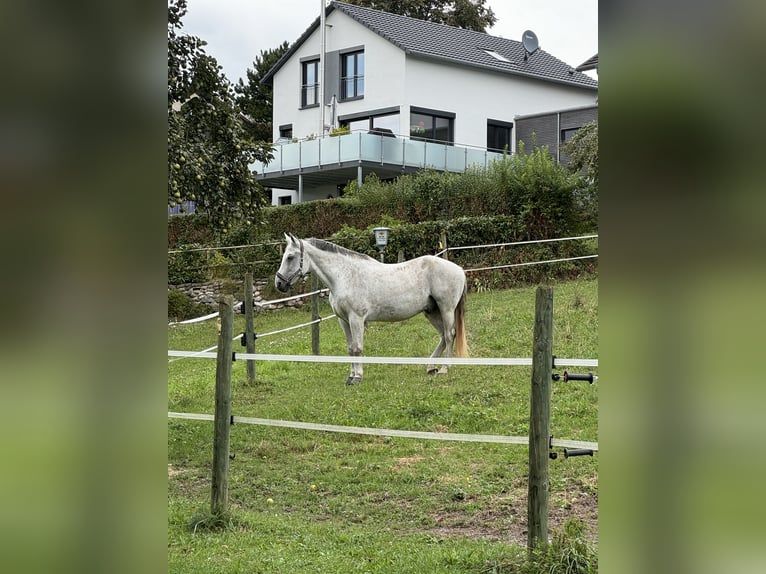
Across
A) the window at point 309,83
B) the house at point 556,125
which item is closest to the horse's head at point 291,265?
the house at point 556,125

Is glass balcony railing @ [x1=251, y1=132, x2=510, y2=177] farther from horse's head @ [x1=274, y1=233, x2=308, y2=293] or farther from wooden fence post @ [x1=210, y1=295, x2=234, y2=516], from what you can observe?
wooden fence post @ [x1=210, y1=295, x2=234, y2=516]

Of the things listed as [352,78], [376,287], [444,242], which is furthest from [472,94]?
[376,287]

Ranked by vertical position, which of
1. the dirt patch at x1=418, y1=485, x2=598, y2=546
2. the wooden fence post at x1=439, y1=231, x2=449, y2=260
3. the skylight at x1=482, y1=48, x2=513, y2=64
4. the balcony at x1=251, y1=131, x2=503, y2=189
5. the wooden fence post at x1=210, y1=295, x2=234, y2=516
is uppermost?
the skylight at x1=482, y1=48, x2=513, y2=64

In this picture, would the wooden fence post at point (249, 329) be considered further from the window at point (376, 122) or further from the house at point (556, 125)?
the house at point (556, 125)

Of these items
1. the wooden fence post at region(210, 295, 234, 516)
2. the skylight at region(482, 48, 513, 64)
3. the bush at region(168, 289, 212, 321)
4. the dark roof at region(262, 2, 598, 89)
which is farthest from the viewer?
the skylight at region(482, 48, 513, 64)

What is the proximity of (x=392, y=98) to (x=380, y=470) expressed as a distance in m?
18.0

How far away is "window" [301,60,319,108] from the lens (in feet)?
82.7

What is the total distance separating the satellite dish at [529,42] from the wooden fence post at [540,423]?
2327 centimetres

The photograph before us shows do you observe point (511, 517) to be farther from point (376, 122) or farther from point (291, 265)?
point (376, 122)

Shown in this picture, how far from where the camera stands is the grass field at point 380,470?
4367 millimetres

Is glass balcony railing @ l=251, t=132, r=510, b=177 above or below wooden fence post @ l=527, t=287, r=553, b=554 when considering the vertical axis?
above

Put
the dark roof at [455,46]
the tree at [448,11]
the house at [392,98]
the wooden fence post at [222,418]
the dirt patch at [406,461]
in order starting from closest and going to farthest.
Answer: the wooden fence post at [222,418] < the dirt patch at [406,461] < the house at [392,98] < the dark roof at [455,46] < the tree at [448,11]

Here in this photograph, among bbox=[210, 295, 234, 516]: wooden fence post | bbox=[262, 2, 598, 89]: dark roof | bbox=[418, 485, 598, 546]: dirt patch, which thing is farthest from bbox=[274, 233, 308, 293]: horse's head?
bbox=[262, 2, 598, 89]: dark roof

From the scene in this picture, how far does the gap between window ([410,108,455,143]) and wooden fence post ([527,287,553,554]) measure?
62.9 feet
